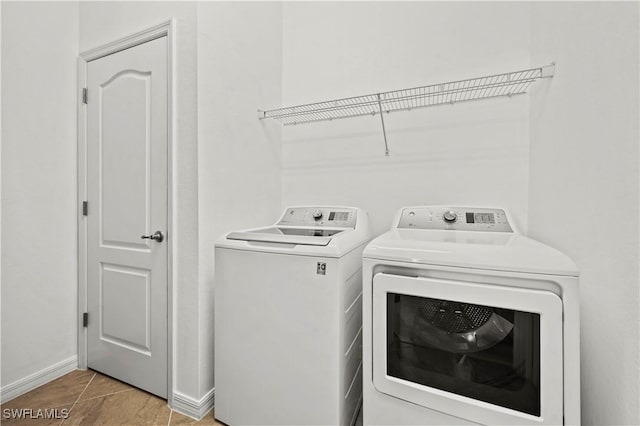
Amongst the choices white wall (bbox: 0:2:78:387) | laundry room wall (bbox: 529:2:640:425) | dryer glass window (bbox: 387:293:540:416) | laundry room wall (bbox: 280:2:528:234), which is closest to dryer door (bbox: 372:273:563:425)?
dryer glass window (bbox: 387:293:540:416)

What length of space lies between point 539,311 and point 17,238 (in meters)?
2.50

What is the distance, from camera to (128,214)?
175 cm

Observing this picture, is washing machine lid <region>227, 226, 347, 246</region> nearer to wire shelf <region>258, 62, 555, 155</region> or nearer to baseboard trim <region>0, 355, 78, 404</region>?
wire shelf <region>258, 62, 555, 155</region>

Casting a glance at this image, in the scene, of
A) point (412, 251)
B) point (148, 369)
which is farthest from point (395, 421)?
point (148, 369)

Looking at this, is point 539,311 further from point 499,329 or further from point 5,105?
point 5,105

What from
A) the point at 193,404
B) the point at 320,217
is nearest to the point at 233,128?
the point at 320,217

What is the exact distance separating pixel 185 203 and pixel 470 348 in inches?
56.7

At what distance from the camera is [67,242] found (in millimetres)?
1896

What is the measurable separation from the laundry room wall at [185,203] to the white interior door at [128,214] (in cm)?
11

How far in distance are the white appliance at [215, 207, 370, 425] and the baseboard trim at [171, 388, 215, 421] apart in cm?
11

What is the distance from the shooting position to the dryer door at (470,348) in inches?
36.3

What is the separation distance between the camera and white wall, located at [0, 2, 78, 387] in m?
1.62

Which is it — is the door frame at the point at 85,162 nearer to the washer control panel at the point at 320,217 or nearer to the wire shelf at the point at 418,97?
the wire shelf at the point at 418,97

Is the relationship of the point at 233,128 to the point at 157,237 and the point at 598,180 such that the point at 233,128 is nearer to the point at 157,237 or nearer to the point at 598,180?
the point at 157,237
